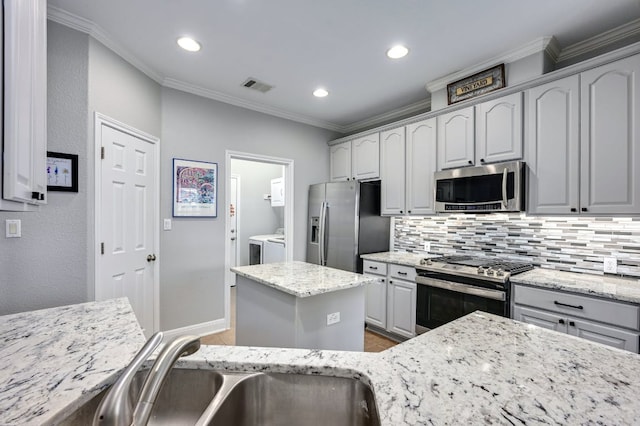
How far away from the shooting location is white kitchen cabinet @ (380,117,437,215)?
120 inches

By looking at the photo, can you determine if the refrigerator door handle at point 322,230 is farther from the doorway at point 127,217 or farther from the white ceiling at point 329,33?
the doorway at point 127,217

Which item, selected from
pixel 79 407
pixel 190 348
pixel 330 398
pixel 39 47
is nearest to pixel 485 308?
pixel 330 398

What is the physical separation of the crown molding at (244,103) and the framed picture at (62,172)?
1.38 metres

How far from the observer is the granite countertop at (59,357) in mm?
703

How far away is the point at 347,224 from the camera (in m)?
3.50

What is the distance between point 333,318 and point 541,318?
57.3 inches

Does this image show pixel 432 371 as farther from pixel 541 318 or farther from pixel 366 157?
pixel 366 157

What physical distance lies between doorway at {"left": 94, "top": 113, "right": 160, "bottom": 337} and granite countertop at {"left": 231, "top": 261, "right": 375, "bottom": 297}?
101 cm

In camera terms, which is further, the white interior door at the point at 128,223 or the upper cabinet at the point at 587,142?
the white interior door at the point at 128,223

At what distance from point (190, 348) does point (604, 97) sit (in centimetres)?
283

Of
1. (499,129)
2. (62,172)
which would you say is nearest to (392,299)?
(499,129)

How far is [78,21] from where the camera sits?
6.59 feet

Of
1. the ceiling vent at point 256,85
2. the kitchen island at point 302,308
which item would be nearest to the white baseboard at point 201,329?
the kitchen island at point 302,308

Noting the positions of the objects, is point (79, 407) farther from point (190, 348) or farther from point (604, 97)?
point (604, 97)
